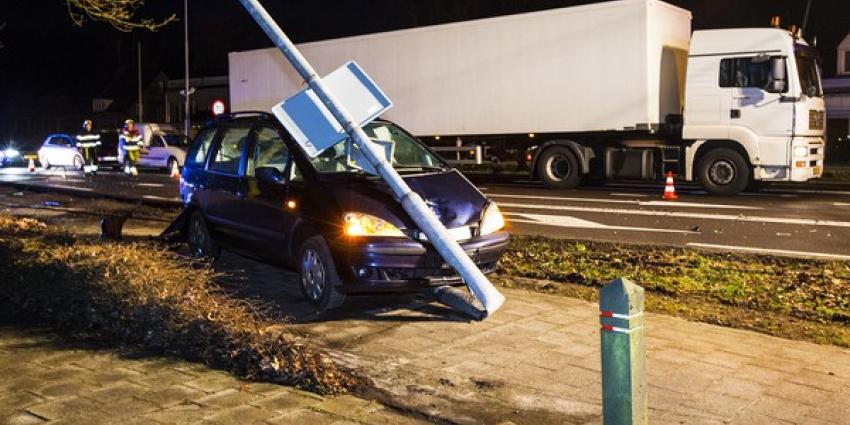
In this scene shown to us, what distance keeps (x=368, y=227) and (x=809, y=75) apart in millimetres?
12734

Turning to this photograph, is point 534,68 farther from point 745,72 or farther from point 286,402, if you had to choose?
point 286,402

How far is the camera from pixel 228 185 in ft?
27.5

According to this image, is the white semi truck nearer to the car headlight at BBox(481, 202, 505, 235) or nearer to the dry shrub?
the car headlight at BBox(481, 202, 505, 235)

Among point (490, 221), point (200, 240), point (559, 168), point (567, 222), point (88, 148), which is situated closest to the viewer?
point (490, 221)

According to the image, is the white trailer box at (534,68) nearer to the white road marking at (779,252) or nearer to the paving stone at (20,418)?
the white road marking at (779,252)

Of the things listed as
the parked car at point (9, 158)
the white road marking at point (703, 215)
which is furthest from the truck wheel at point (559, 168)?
the parked car at point (9, 158)

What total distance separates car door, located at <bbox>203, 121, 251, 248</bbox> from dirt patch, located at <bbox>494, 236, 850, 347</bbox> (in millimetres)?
2715

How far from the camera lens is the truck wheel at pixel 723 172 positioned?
1633cm

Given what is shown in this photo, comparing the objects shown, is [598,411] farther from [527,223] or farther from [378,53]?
[378,53]

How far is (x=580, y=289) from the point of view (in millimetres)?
7871

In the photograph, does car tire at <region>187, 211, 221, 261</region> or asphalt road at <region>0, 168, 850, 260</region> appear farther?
asphalt road at <region>0, 168, 850, 260</region>

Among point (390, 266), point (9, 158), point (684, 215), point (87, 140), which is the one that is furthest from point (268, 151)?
point (9, 158)

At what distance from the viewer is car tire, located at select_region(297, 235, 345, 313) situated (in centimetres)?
671

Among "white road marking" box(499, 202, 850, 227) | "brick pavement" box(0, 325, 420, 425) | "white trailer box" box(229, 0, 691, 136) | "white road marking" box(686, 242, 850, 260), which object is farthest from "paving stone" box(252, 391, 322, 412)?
"white trailer box" box(229, 0, 691, 136)
